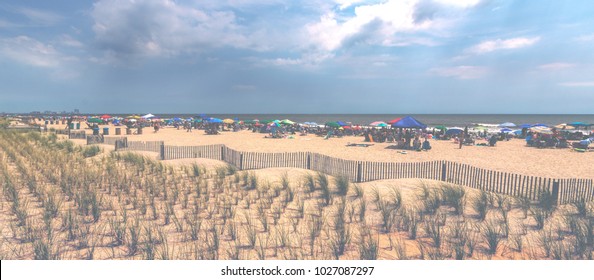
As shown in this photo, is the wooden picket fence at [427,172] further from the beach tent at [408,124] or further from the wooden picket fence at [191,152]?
the beach tent at [408,124]

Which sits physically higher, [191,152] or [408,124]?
[408,124]

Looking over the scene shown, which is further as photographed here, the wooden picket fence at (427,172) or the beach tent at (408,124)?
the beach tent at (408,124)

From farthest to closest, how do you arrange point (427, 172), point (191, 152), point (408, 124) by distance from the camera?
point (408, 124)
point (191, 152)
point (427, 172)

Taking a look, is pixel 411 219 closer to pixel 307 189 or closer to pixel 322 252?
pixel 322 252

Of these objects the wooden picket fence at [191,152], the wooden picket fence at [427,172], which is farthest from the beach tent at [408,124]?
the wooden picket fence at [191,152]

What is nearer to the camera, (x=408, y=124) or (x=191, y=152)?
(x=191, y=152)

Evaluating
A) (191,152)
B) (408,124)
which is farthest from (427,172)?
(408,124)

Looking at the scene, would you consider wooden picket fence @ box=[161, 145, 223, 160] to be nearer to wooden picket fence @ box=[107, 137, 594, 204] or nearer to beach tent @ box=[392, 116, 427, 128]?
wooden picket fence @ box=[107, 137, 594, 204]

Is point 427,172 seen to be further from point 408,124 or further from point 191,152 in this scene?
point 408,124
